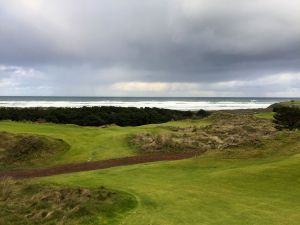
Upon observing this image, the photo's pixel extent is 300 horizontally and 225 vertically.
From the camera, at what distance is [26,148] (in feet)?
108

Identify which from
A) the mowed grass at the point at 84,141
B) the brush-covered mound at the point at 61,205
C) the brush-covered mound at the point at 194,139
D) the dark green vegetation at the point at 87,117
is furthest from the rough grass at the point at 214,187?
the dark green vegetation at the point at 87,117

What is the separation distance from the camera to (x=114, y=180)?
A: 67.4 feet

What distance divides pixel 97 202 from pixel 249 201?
552 cm

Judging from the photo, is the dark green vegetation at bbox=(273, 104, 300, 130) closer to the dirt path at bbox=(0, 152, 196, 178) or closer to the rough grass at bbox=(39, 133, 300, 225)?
the dirt path at bbox=(0, 152, 196, 178)

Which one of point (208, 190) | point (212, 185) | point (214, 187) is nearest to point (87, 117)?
point (212, 185)

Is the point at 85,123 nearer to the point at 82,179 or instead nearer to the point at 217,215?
the point at 82,179

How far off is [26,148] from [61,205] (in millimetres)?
18261

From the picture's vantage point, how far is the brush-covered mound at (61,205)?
46.3 feet

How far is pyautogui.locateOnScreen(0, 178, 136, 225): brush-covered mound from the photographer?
14109 millimetres

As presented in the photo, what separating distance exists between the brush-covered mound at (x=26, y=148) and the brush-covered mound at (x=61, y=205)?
12776 millimetres

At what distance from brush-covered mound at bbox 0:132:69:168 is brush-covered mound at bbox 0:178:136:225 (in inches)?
503

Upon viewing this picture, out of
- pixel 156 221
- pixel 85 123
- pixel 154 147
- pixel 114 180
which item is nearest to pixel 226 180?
pixel 114 180

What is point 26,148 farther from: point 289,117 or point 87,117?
point 87,117

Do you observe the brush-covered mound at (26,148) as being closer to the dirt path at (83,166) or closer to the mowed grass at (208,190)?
the dirt path at (83,166)
